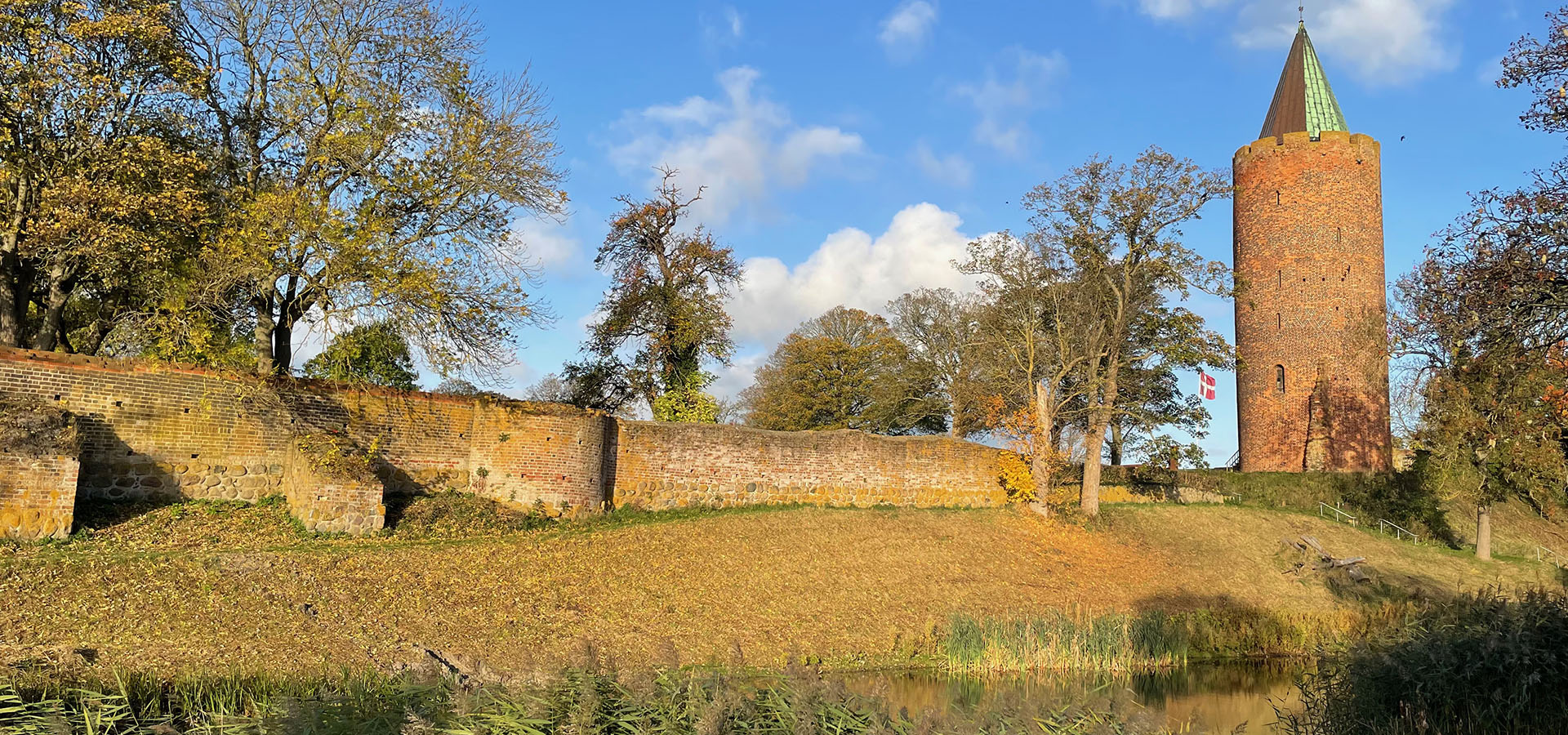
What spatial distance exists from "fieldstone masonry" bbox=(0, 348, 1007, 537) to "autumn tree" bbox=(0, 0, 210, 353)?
2.41 meters

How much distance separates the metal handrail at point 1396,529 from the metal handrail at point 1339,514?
661mm

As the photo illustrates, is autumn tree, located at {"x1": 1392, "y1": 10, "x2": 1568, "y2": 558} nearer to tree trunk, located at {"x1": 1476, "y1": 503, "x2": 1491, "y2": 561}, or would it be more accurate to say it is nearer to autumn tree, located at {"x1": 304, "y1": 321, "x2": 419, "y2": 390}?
tree trunk, located at {"x1": 1476, "y1": 503, "x2": 1491, "y2": 561}

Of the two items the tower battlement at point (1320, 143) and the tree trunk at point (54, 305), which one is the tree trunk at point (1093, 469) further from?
the tree trunk at point (54, 305)

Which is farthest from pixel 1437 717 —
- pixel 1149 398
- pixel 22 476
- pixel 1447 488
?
pixel 1149 398

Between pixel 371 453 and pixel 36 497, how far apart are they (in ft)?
14.5

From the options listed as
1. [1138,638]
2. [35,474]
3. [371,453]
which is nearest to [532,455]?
[371,453]

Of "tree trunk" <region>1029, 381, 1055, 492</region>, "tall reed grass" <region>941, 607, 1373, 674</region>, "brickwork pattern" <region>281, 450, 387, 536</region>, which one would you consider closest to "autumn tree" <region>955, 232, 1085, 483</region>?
"tree trunk" <region>1029, 381, 1055, 492</region>

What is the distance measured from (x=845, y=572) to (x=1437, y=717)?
10644 millimetres

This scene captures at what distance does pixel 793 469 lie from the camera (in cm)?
2233

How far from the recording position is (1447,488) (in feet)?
83.2

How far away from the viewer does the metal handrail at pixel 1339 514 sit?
28.6 meters

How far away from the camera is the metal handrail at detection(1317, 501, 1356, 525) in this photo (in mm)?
28562

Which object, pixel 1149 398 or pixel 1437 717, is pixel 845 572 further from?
pixel 1149 398

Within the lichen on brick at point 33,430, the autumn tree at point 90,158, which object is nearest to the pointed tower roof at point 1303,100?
the autumn tree at point 90,158
